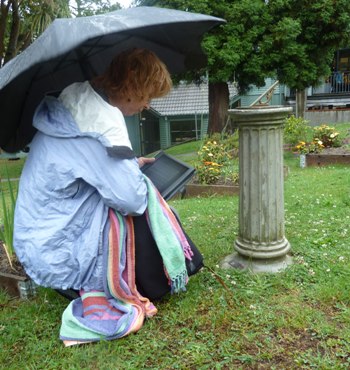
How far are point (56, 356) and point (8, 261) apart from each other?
110 centimetres

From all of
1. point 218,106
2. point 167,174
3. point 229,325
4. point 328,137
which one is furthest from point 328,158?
point 229,325

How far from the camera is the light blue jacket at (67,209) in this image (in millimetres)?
2029

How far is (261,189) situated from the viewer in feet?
8.54

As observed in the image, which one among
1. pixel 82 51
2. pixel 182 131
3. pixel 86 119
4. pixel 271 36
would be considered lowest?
pixel 182 131

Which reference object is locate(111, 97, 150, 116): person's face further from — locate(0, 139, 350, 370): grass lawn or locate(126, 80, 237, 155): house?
locate(126, 80, 237, 155): house

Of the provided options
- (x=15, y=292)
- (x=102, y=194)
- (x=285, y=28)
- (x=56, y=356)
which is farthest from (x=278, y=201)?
(x=285, y=28)

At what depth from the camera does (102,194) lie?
6.47ft

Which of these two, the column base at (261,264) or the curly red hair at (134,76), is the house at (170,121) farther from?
the curly red hair at (134,76)

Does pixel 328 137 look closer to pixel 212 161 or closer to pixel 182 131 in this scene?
pixel 212 161

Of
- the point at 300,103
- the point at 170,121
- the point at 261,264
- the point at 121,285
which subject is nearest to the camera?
the point at 121,285

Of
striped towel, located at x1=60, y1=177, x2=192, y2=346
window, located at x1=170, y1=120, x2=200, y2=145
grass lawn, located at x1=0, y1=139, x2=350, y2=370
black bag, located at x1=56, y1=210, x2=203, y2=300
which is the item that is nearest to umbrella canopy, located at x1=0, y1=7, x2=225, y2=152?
striped towel, located at x1=60, y1=177, x2=192, y2=346

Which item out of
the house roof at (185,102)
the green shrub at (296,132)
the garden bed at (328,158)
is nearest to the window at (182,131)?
the house roof at (185,102)

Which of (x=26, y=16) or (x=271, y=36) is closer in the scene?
(x=271, y=36)

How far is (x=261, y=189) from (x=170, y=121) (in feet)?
59.4
